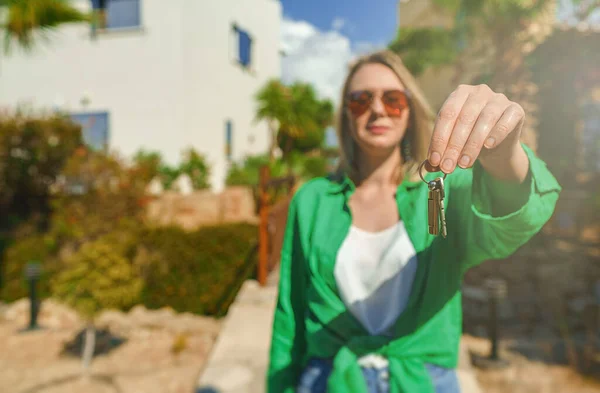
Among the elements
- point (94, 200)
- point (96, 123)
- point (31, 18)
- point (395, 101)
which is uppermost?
point (31, 18)

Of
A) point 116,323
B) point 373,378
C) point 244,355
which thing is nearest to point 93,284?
Answer: point 116,323

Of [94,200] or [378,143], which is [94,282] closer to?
[94,200]

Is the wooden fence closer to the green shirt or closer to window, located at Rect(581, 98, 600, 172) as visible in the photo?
the green shirt

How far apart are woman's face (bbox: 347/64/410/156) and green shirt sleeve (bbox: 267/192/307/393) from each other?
0.53m

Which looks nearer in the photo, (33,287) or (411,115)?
(411,115)

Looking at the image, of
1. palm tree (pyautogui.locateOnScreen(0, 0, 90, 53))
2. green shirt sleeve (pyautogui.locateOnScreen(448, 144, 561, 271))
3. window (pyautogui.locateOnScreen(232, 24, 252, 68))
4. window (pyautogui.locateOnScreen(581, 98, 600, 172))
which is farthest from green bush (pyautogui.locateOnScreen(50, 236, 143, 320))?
window (pyautogui.locateOnScreen(581, 98, 600, 172))

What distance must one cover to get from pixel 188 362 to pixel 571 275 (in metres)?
7.30

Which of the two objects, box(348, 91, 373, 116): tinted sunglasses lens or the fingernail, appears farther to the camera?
→ box(348, 91, 373, 116): tinted sunglasses lens

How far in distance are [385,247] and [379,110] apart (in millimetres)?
434

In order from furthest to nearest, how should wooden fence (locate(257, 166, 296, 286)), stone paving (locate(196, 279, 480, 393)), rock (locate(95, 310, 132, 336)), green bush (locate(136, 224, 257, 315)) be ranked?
green bush (locate(136, 224, 257, 315)), rock (locate(95, 310, 132, 336)), wooden fence (locate(257, 166, 296, 286)), stone paving (locate(196, 279, 480, 393))

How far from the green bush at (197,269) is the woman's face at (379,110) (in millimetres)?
5986

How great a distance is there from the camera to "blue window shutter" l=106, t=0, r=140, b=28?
12492mm

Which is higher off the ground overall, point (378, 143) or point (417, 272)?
point (378, 143)

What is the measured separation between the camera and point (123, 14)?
41.4 feet
